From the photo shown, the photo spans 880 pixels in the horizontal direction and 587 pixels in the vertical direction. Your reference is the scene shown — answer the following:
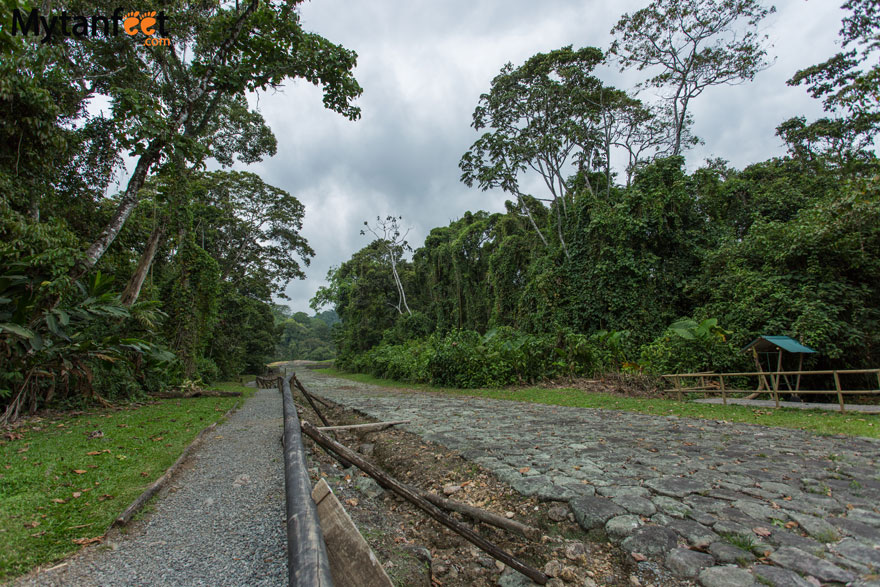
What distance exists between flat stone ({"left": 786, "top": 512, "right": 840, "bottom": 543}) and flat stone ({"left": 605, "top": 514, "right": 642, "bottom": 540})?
96 centimetres

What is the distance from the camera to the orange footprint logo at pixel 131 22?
8367 mm

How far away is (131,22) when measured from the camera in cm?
850

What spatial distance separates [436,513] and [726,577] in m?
1.70

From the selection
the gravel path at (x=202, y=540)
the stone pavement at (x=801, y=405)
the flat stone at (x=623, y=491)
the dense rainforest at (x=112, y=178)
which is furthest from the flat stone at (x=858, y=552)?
the dense rainforest at (x=112, y=178)

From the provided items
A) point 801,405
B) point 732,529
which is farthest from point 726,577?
point 801,405

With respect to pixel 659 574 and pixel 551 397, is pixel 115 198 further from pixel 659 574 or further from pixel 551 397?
pixel 659 574

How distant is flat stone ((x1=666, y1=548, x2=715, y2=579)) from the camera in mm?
2041

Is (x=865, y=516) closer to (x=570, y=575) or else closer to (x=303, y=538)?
(x=570, y=575)

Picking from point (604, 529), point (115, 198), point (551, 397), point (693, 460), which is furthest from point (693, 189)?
point (115, 198)

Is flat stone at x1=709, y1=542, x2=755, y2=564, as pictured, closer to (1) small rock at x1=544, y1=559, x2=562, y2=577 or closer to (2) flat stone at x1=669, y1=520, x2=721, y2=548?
(2) flat stone at x1=669, y1=520, x2=721, y2=548

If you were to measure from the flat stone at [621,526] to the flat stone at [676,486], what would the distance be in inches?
21.9

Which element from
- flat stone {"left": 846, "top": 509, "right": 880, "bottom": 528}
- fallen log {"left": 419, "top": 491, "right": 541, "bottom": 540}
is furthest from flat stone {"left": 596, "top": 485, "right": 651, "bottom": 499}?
flat stone {"left": 846, "top": 509, "right": 880, "bottom": 528}

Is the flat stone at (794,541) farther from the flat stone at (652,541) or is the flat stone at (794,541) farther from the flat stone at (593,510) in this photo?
the flat stone at (593,510)

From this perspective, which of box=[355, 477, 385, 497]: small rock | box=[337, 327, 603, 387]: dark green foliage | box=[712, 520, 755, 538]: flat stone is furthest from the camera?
box=[337, 327, 603, 387]: dark green foliage
